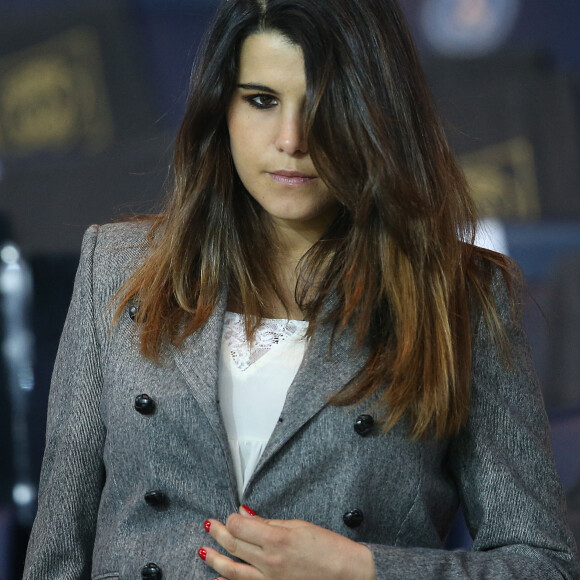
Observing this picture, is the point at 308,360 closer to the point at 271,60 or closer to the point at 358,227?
the point at 358,227

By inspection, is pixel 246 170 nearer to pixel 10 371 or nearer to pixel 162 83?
pixel 162 83

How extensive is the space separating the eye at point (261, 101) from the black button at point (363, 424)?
0.49 m

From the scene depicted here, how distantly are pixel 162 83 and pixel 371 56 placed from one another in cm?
81

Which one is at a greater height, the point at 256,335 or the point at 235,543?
the point at 256,335

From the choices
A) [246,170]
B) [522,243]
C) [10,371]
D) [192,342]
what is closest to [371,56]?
[246,170]

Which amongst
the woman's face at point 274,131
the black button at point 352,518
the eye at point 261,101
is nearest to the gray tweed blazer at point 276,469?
the black button at point 352,518

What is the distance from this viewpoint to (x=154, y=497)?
1410 millimetres

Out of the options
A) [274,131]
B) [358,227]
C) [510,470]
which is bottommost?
[510,470]

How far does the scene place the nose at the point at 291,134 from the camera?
140cm

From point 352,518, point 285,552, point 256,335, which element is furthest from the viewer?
point 256,335

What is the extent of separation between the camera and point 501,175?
88.5 inches

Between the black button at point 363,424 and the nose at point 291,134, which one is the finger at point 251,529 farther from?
the nose at point 291,134

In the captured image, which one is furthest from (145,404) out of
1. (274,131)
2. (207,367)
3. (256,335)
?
(274,131)

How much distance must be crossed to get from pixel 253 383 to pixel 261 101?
0.44 metres
